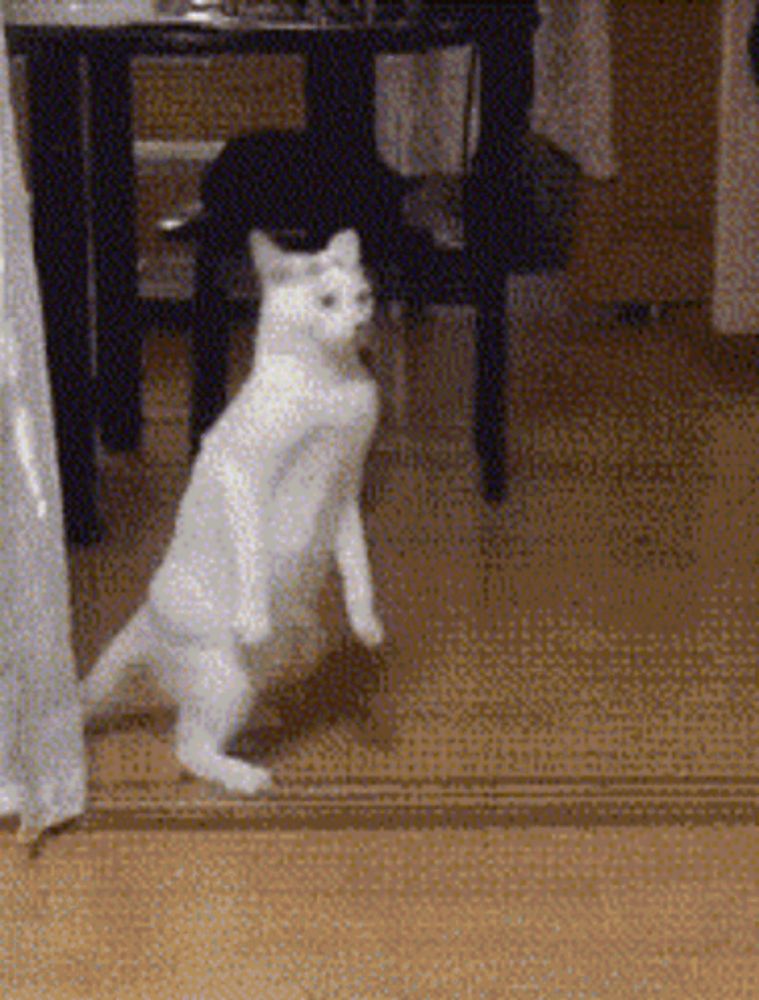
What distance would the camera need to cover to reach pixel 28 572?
1479mm

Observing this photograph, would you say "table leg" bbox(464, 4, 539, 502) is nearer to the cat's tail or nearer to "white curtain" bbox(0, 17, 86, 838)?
the cat's tail

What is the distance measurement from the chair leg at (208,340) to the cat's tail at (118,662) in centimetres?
68

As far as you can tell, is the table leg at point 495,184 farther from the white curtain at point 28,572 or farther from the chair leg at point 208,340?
the white curtain at point 28,572

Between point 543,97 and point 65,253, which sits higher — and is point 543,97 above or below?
below

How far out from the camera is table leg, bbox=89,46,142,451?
2557 mm

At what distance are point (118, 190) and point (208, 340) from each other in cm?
37

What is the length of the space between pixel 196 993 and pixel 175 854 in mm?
208

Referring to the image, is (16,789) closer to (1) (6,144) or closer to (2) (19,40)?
(1) (6,144)

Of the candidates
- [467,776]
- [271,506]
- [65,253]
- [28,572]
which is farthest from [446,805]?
[65,253]

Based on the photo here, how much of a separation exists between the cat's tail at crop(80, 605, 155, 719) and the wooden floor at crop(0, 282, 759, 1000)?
0.04 metres

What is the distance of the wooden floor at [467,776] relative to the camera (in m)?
1.34

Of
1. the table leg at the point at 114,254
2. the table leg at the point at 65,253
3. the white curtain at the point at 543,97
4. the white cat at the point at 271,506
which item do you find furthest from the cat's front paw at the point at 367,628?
the white curtain at the point at 543,97

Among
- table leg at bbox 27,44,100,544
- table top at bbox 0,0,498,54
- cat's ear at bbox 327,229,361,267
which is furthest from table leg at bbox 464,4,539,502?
cat's ear at bbox 327,229,361,267

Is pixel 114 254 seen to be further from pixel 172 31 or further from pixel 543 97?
pixel 543 97
